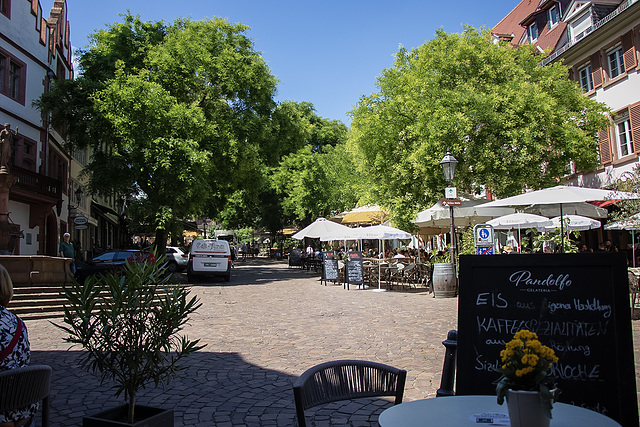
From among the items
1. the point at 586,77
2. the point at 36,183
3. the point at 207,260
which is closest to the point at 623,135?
the point at 586,77

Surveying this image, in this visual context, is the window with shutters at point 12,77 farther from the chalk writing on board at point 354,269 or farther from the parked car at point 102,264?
the chalk writing on board at point 354,269

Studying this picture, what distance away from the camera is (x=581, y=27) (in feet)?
86.9

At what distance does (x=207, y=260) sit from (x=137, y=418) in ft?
66.5

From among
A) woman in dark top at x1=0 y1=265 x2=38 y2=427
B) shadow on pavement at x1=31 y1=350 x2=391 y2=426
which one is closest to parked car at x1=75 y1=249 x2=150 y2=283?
shadow on pavement at x1=31 y1=350 x2=391 y2=426

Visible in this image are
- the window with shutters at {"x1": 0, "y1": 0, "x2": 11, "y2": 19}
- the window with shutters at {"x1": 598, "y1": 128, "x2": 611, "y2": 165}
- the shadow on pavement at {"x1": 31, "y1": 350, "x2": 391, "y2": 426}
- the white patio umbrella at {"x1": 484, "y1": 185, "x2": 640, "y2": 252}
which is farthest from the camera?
the window with shutters at {"x1": 598, "y1": 128, "x2": 611, "y2": 165}

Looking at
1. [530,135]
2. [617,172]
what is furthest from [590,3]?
[530,135]

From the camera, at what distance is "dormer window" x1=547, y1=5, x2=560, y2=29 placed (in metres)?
30.3

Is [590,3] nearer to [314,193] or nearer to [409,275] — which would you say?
[409,275]

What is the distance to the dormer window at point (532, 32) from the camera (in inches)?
1296

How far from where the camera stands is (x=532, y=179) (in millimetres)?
20688

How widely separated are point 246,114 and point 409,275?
451 inches

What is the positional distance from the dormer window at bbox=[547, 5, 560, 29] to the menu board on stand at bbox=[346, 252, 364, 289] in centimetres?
2089

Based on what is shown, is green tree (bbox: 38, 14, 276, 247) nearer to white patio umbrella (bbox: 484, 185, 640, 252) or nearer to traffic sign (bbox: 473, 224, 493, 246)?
traffic sign (bbox: 473, 224, 493, 246)

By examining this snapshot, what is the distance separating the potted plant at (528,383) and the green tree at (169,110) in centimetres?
2017
